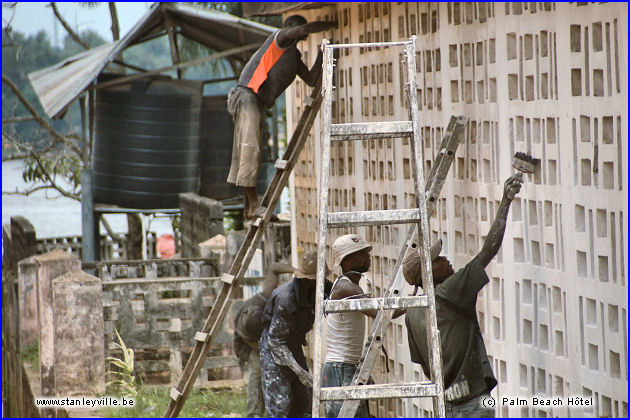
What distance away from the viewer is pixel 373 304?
4.86 meters

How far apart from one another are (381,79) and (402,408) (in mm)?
2284

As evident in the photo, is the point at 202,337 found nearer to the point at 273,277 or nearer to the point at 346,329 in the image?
the point at 273,277

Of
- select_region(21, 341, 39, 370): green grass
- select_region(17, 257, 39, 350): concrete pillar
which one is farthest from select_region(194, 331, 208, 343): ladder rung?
select_region(17, 257, 39, 350): concrete pillar

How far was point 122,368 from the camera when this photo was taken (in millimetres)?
9625

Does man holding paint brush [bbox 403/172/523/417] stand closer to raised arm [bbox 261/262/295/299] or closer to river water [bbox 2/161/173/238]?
raised arm [bbox 261/262/295/299]

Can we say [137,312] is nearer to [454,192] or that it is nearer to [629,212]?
[454,192]

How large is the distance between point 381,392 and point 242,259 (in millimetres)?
2983

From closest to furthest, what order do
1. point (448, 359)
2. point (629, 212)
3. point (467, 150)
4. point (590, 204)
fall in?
point (629, 212), point (590, 204), point (448, 359), point (467, 150)

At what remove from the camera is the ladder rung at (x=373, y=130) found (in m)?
5.05

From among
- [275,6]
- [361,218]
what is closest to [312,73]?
[275,6]

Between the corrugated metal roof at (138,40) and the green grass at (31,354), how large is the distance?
262cm

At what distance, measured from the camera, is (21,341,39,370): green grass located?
1154cm

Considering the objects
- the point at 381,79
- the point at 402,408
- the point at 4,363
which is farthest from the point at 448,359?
the point at 4,363

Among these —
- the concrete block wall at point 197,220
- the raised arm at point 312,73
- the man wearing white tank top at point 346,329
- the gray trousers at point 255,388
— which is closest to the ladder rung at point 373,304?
the man wearing white tank top at point 346,329
